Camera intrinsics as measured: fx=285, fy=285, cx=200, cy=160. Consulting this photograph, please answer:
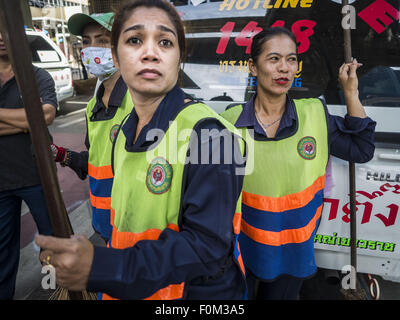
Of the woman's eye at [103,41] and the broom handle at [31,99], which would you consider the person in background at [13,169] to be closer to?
the woman's eye at [103,41]

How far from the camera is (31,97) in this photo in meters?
0.65

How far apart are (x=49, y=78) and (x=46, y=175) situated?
1.66m

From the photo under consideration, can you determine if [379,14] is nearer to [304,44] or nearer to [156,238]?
[304,44]

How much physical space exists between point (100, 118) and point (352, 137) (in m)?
1.45

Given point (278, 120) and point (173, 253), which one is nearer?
point (173, 253)

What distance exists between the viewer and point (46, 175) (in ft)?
2.35

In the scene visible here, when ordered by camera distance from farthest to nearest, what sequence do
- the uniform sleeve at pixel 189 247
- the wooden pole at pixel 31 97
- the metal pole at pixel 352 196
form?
the metal pole at pixel 352 196
the uniform sleeve at pixel 189 247
the wooden pole at pixel 31 97

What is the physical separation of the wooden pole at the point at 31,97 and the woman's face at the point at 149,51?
1.18 ft

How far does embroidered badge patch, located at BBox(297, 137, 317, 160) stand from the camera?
145cm

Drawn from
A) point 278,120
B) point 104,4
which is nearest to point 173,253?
point 278,120

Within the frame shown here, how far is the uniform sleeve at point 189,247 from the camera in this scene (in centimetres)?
70

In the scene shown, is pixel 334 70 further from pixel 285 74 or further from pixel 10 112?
pixel 10 112

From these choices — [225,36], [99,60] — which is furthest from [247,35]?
[99,60]

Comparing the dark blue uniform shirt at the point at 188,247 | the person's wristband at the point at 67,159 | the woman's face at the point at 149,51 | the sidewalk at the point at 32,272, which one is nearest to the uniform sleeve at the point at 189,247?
the dark blue uniform shirt at the point at 188,247
